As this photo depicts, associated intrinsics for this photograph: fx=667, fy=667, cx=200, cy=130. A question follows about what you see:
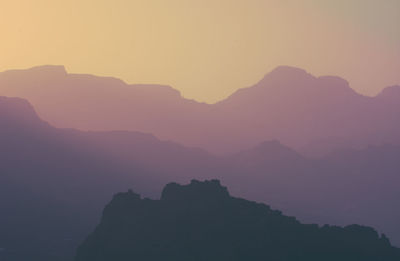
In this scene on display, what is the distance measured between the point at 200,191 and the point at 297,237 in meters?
16.1

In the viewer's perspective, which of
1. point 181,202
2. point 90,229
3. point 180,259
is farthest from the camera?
point 90,229

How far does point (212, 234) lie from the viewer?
3799 inches

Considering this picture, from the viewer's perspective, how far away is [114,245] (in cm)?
9831

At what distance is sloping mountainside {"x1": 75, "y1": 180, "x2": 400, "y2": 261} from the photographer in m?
93.3

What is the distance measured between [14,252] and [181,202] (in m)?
68.1

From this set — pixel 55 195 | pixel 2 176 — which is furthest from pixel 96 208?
pixel 2 176

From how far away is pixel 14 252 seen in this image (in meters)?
153

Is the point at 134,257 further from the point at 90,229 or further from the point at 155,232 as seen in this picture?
the point at 90,229

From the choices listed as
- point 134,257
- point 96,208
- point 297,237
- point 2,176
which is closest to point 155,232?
point 134,257

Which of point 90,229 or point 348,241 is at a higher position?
point 90,229

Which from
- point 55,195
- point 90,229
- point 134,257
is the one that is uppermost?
point 55,195

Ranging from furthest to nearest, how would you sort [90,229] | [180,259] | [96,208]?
[96,208] < [90,229] < [180,259]

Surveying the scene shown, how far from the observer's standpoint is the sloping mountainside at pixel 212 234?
93.3 metres

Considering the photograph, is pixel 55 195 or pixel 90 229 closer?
pixel 90 229
